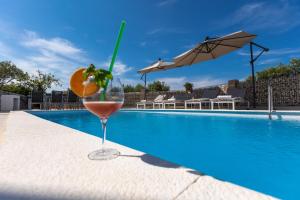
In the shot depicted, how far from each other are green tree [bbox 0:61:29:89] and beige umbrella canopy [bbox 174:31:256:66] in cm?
2503

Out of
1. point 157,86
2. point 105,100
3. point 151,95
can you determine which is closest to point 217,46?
point 151,95

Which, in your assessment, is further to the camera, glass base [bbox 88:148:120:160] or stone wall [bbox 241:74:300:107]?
stone wall [bbox 241:74:300:107]

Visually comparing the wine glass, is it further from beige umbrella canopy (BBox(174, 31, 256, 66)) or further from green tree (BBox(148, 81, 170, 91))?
green tree (BBox(148, 81, 170, 91))

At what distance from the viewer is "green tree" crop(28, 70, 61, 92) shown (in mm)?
23447

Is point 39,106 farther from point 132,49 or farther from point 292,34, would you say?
point 292,34

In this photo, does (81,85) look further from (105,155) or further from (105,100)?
(105,155)

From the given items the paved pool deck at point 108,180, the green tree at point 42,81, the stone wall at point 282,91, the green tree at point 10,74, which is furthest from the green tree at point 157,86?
the paved pool deck at point 108,180

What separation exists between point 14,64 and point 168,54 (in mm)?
22561

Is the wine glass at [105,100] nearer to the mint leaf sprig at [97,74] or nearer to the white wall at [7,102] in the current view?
the mint leaf sprig at [97,74]

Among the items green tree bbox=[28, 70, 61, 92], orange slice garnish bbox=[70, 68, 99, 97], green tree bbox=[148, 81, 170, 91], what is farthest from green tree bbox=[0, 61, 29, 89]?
orange slice garnish bbox=[70, 68, 99, 97]

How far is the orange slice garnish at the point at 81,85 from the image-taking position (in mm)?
1092

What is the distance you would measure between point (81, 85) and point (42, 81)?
28.4m

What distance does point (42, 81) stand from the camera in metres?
24.4

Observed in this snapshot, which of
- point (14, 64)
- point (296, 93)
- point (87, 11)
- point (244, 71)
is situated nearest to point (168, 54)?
point (244, 71)
